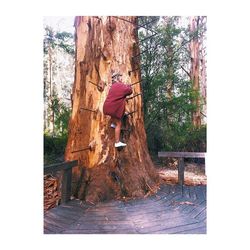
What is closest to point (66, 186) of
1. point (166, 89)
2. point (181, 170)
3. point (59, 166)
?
point (59, 166)

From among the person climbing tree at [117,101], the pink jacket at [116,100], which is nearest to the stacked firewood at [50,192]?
the person climbing tree at [117,101]

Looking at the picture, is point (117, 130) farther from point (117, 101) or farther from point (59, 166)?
point (59, 166)

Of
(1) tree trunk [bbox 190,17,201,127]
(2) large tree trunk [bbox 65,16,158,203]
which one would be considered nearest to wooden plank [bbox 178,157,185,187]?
(2) large tree trunk [bbox 65,16,158,203]

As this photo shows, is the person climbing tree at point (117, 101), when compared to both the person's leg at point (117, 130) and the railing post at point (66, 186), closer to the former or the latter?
the person's leg at point (117, 130)

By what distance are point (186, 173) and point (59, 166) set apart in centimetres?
131

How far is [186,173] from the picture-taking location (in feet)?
11.4

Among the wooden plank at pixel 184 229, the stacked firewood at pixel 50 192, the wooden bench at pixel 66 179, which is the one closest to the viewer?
the wooden plank at pixel 184 229

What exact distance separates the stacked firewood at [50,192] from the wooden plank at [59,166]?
230mm

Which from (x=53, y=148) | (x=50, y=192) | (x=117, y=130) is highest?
(x=117, y=130)

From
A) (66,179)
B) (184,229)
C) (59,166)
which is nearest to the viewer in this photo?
(184,229)

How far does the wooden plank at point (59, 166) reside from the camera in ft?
10.5

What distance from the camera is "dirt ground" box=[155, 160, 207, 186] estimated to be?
3367 mm
